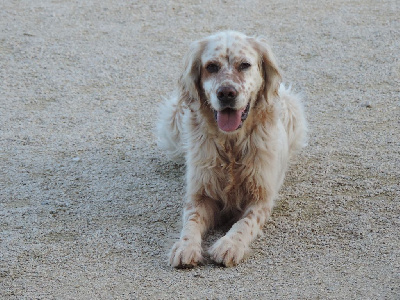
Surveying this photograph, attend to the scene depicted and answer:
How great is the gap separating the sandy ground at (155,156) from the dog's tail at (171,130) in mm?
150

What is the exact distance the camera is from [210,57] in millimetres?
5086

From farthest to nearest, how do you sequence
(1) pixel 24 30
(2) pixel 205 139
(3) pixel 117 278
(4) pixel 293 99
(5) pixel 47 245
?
(1) pixel 24 30 → (4) pixel 293 99 → (2) pixel 205 139 → (5) pixel 47 245 → (3) pixel 117 278

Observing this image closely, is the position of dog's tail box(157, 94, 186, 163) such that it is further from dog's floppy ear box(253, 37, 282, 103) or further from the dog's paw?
the dog's paw

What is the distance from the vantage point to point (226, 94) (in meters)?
4.84

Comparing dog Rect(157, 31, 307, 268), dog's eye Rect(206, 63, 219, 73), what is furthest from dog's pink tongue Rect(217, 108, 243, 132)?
dog's eye Rect(206, 63, 219, 73)

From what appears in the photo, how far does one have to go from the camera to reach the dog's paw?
4523 mm

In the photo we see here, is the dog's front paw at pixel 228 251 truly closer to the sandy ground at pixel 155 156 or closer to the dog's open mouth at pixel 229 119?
the sandy ground at pixel 155 156

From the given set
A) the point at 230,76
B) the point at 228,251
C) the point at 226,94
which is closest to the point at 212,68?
the point at 230,76

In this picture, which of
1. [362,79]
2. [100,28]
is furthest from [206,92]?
[100,28]

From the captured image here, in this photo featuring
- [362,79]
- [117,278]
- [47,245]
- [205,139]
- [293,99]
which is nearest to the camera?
[117,278]

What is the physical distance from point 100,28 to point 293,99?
3.90 m

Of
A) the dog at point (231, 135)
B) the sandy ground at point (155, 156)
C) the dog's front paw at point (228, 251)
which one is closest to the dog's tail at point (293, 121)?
the sandy ground at point (155, 156)

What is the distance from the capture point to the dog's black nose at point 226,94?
4.83 metres

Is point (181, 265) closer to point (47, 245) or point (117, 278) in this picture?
point (117, 278)
